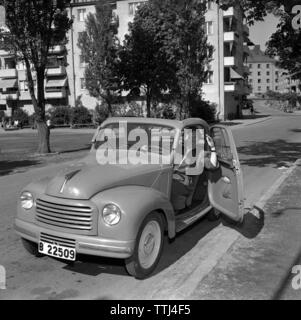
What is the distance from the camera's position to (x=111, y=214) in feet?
15.2

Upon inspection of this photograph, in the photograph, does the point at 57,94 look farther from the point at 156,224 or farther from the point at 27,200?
the point at 156,224

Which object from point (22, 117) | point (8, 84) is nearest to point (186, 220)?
point (22, 117)

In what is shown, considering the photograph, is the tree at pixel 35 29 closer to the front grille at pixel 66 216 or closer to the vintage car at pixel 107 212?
the vintage car at pixel 107 212

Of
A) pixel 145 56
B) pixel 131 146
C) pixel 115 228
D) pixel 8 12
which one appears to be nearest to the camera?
pixel 115 228

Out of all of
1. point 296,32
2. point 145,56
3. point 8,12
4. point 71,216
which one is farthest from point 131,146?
point 145,56

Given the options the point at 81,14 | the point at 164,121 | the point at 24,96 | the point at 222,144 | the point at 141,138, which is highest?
the point at 81,14

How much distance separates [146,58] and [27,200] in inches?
927

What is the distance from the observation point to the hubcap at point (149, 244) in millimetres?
4836

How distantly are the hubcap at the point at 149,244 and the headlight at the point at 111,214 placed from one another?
1.23 ft

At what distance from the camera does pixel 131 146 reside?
6039mm

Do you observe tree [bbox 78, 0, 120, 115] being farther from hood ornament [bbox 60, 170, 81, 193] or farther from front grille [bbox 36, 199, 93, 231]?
front grille [bbox 36, 199, 93, 231]

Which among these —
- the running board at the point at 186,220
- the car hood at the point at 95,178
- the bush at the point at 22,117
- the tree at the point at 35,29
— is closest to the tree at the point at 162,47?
the tree at the point at 35,29
